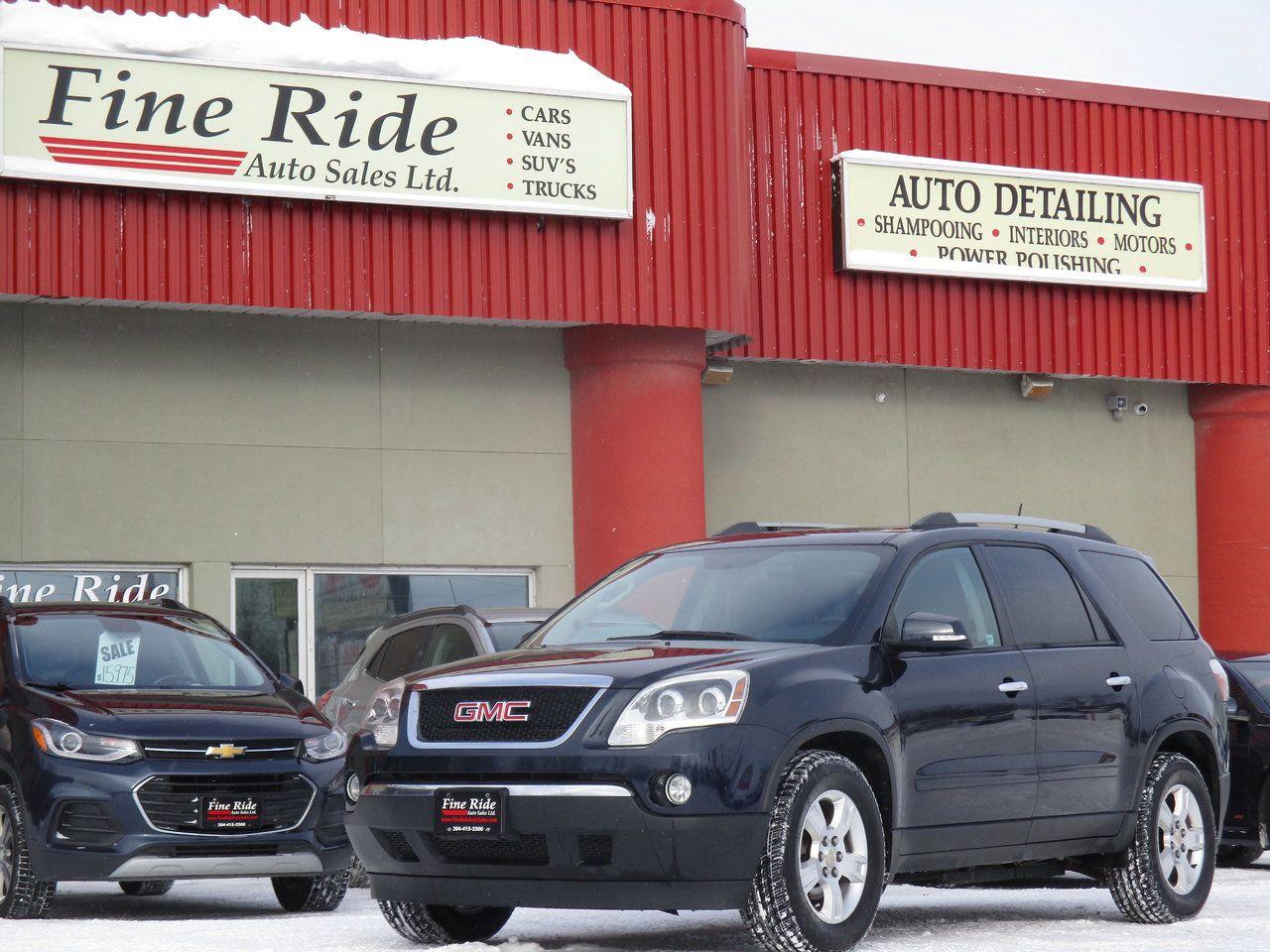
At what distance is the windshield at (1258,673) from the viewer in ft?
44.8

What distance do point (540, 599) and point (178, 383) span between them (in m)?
4.15

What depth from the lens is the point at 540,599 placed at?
1983cm

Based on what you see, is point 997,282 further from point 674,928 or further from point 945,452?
point 674,928

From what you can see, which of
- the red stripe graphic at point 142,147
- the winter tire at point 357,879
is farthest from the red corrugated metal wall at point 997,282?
the winter tire at point 357,879

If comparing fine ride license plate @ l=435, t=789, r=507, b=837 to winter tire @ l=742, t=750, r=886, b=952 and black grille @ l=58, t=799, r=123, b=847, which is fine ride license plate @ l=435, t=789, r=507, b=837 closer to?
winter tire @ l=742, t=750, r=886, b=952

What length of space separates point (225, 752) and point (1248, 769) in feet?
22.5

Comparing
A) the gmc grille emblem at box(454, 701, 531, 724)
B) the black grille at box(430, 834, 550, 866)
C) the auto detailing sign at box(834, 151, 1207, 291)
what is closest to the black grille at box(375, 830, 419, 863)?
the black grille at box(430, 834, 550, 866)

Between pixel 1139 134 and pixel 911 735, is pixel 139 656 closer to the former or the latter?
pixel 911 735

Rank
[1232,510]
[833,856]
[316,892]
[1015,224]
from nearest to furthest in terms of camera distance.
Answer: [833,856] < [316,892] < [1015,224] < [1232,510]

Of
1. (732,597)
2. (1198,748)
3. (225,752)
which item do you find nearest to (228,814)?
(225,752)

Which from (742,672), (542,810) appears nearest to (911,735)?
(742,672)

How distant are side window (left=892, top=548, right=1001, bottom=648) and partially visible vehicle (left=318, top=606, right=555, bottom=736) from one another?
3676 mm

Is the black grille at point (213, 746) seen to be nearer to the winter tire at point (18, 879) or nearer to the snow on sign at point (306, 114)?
the winter tire at point (18, 879)

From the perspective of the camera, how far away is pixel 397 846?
7578 mm
